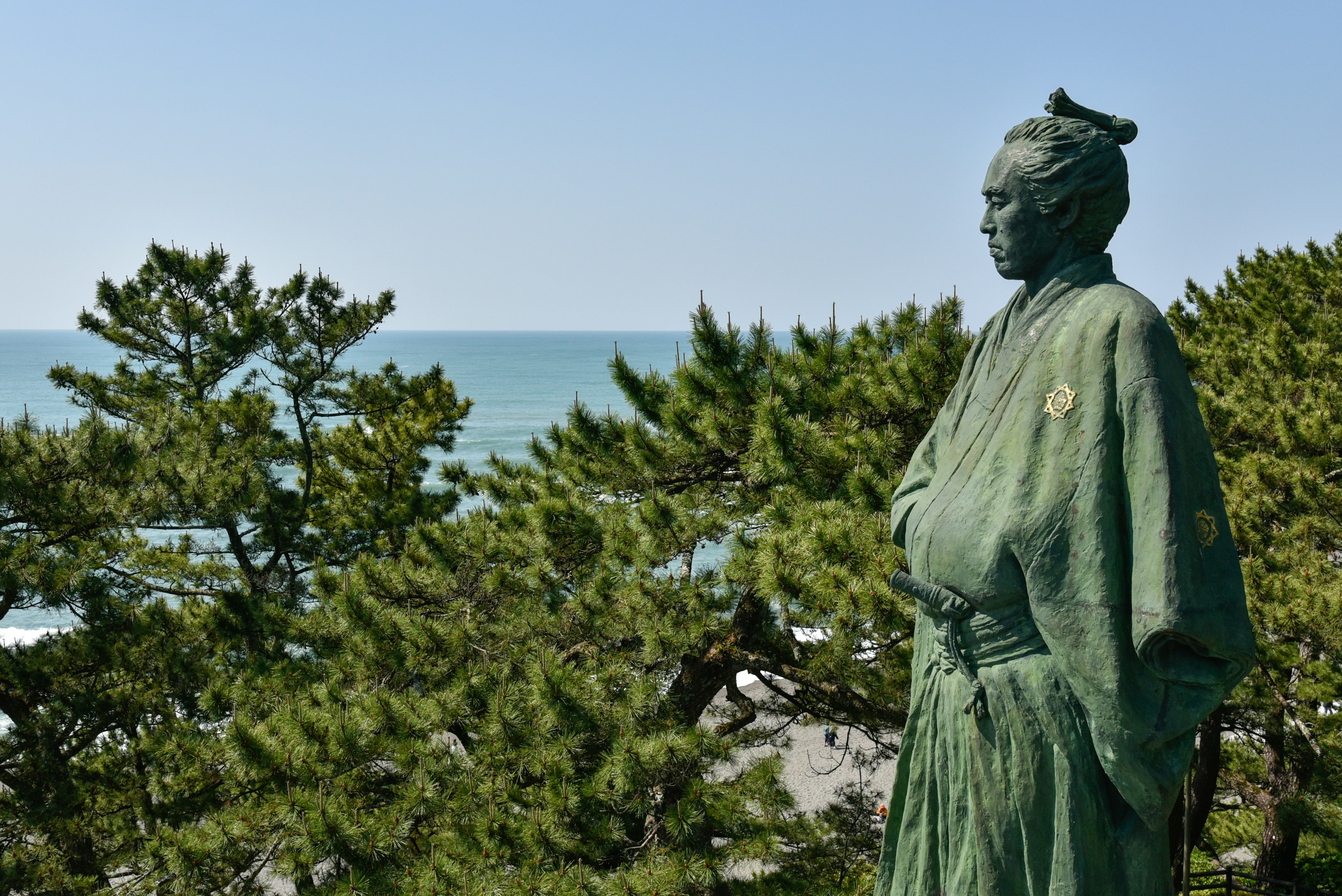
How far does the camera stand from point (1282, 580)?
7.05 meters

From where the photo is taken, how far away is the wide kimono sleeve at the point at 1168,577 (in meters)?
1.91

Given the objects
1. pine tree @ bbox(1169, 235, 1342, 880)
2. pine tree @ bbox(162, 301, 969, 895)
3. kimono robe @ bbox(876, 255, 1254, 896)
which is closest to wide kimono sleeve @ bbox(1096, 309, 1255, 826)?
kimono robe @ bbox(876, 255, 1254, 896)

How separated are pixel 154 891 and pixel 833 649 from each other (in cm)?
476

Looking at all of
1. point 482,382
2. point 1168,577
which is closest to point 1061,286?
point 1168,577

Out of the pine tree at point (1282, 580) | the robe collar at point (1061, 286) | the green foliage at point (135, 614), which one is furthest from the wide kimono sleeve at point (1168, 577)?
the pine tree at point (1282, 580)

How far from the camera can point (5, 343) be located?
191 m

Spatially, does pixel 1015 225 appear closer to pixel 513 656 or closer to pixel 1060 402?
pixel 1060 402

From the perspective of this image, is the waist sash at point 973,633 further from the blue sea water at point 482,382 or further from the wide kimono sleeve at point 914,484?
the blue sea water at point 482,382

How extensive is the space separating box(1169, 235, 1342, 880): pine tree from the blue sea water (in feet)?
14.4

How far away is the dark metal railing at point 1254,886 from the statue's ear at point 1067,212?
27.8 ft

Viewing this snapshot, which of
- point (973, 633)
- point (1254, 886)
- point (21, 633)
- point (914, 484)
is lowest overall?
point (1254, 886)

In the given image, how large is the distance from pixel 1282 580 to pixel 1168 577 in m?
6.04

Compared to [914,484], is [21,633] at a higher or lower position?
higher

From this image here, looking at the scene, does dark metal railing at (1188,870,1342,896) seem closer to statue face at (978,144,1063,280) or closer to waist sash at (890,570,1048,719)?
waist sash at (890,570,1048,719)
